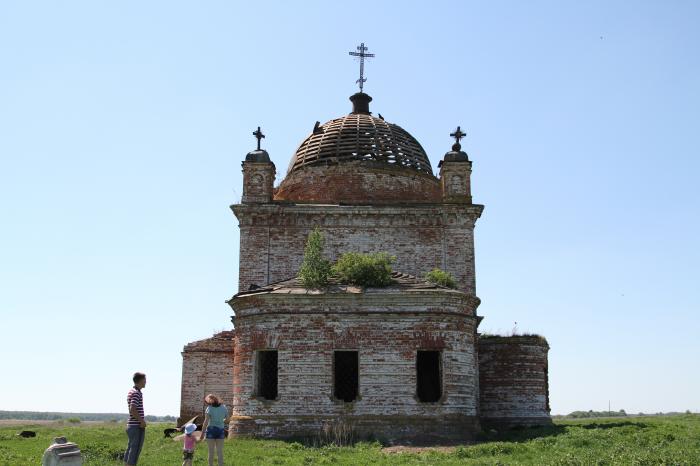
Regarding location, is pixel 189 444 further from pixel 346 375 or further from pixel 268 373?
pixel 346 375

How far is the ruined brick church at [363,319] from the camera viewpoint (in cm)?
1880

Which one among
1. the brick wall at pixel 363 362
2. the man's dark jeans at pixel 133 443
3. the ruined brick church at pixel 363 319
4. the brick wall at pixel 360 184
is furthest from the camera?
the brick wall at pixel 360 184

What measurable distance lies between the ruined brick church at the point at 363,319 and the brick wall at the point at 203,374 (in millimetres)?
32

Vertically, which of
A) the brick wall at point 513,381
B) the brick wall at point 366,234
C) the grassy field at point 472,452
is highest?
the brick wall at point 366,234

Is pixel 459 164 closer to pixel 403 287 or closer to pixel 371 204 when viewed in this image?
pixel 371 204

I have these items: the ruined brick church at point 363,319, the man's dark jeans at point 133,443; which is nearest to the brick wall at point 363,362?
the ruined brick church at point 363,319

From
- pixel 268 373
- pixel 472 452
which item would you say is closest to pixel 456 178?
pixel 268 373

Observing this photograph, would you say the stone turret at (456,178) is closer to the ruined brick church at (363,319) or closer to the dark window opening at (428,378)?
the ruined brick church at (363,319)

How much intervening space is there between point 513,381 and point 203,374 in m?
9.85

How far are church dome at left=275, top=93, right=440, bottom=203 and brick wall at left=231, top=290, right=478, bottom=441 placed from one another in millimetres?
6345

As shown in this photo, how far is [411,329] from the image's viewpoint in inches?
752

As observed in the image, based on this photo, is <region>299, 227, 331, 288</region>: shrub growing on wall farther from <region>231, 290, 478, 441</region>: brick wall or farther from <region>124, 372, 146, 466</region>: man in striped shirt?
<region>124, 372, 146, 466</region>: man in striped shirt

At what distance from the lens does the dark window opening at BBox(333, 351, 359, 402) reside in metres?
19.4

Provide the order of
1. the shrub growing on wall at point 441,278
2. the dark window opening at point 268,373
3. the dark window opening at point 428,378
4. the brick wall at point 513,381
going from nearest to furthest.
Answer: the dark window opening at point 268,373 → the dark window opening at point 428,378 → the shrub growing on wall at point 441,278 → the brick wall at point 513,381
